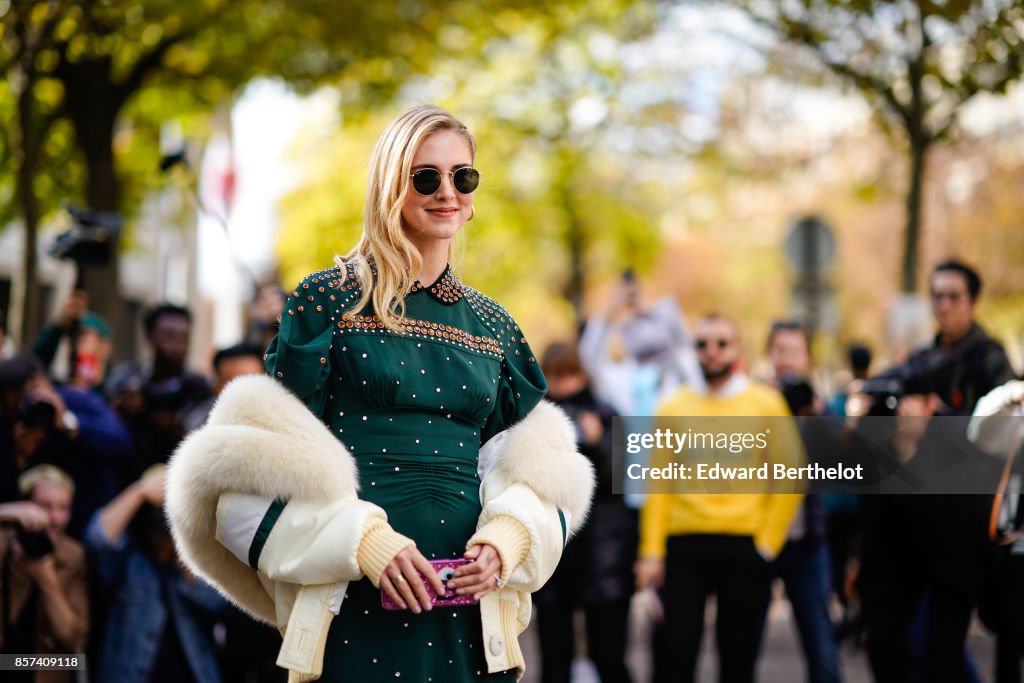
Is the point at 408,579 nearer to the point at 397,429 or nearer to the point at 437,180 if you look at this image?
the point at 397,429

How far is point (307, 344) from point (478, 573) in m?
0.69

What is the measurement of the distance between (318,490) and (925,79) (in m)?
11.9

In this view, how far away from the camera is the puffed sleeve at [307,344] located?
3389 mm

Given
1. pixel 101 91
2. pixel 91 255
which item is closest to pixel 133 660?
pixel 91 255

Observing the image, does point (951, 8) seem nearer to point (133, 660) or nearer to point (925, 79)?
point (925, 79)

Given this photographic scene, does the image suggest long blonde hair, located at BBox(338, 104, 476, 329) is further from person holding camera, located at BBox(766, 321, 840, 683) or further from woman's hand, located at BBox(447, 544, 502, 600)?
person holding camera, located at BBox(766, 321, 840, 683)

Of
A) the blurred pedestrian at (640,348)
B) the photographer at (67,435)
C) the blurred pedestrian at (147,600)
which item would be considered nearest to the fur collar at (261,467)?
the photographer at (67,435)

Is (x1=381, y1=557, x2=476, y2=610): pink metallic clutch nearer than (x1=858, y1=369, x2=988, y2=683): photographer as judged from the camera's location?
Yes

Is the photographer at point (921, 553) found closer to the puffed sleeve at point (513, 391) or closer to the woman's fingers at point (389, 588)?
the puffed sleeve at point (513, 391)

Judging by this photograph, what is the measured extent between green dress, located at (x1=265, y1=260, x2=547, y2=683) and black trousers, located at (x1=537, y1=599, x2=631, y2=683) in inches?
177

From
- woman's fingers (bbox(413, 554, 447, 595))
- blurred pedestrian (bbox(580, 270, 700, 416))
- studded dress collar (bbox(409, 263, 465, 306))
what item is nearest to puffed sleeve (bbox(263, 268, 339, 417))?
studded dress collar (bbox(409, 263, 465, 306))

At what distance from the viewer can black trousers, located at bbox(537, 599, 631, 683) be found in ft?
26.1

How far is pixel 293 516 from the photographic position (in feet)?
11.0

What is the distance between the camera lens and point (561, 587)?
317 inches
